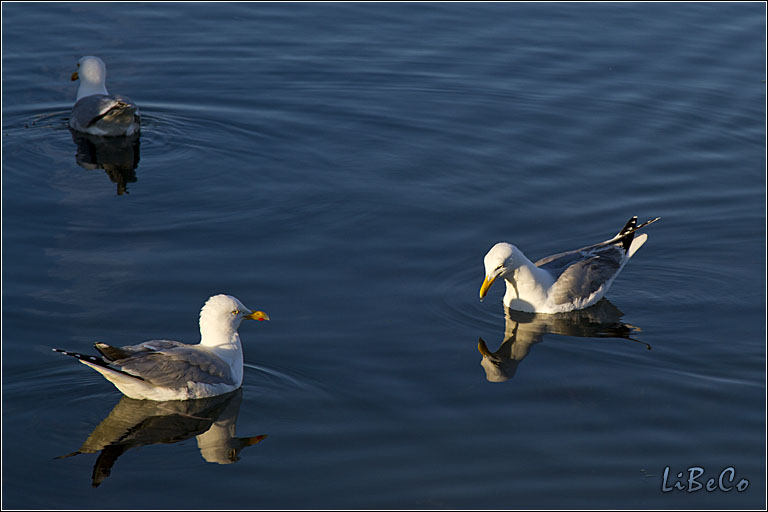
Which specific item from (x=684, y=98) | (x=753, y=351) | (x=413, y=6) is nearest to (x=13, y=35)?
(x=413, y=6)

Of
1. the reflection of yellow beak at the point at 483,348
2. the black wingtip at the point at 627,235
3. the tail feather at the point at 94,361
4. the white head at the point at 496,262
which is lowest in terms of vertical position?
the reflection of yellow beak at the point at 483,348

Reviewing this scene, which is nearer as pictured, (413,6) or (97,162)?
(97,162)

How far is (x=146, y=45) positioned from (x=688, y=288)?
11994 mm

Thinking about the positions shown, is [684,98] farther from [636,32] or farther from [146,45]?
[146,45]

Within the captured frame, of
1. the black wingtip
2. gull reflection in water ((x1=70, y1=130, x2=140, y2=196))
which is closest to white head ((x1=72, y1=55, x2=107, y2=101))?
gull reflection in water ((x1=70, y1=130, x2=140, y2=196))

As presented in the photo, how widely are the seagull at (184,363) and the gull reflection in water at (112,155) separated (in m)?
4.96

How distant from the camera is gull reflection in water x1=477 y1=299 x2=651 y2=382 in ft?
36.3

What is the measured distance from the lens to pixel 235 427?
9.71m

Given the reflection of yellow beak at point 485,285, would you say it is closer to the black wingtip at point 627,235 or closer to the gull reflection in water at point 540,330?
the gull reflection in water at point 540,330

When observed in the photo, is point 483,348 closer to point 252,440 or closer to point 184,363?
point 252,440

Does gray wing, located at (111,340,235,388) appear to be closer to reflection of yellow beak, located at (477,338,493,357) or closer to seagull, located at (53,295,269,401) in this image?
seagull, located at (53,295,269,401)

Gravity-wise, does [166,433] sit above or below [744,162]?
below

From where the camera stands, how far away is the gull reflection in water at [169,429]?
9227 mm

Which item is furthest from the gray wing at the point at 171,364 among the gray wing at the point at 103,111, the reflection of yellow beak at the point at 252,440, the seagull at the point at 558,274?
the gray wing at the point at 103,111
